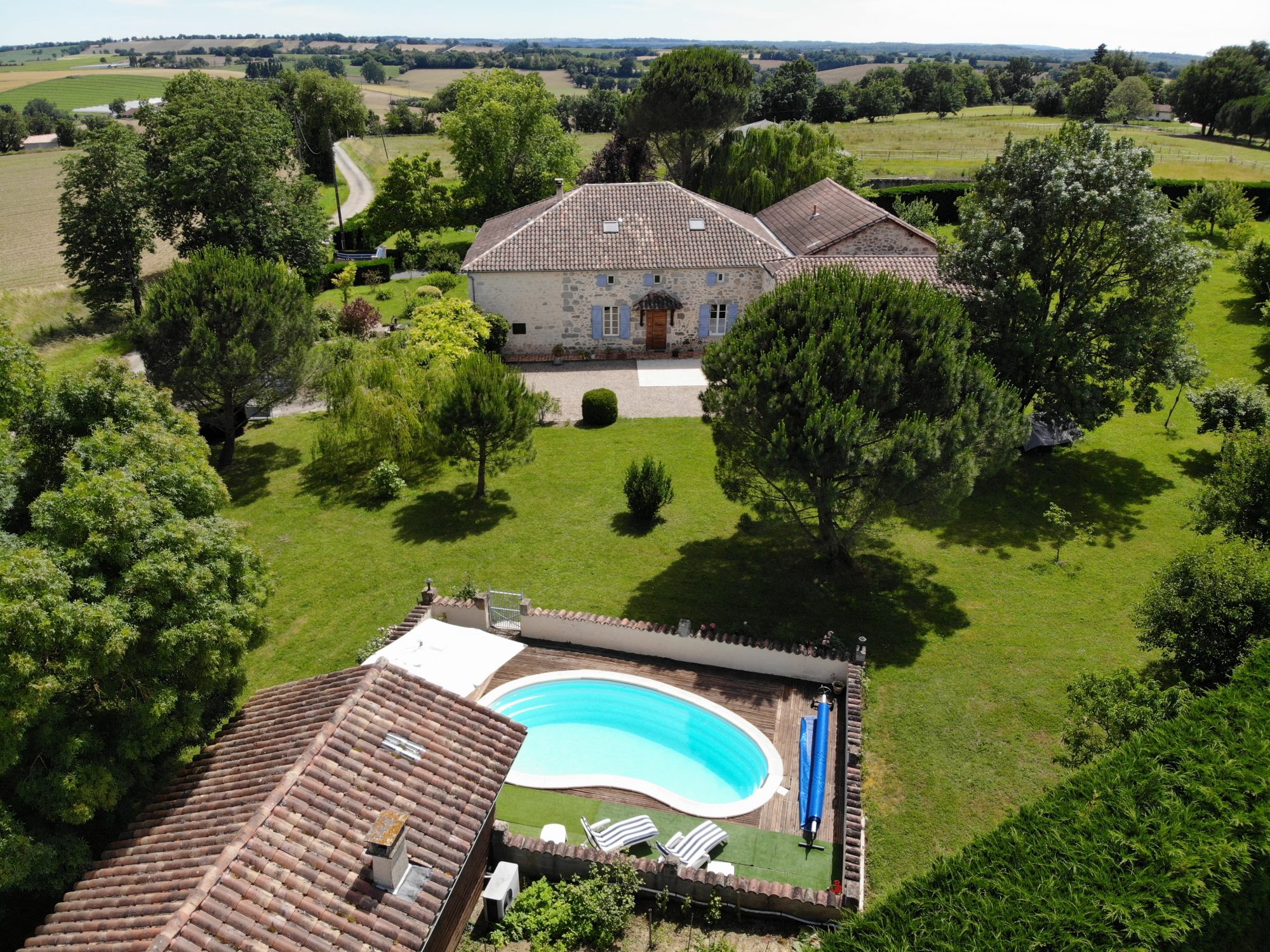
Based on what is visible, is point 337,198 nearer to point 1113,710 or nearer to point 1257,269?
point 1257,269

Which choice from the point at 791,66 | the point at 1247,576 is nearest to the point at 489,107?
the point at 1247,576

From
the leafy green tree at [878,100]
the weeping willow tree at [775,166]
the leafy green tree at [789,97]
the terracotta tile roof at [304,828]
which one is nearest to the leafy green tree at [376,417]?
the terracotta tile roof at [304,828]

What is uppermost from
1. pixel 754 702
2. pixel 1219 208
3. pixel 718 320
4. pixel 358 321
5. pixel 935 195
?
pixel 1219 208

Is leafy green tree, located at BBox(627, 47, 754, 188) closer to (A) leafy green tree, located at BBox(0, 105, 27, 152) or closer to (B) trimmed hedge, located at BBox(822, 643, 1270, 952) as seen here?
(B) trimmed hedge, located at BBox(822, 643, 1270, 952)

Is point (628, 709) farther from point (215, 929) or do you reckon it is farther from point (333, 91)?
point (333, 91)

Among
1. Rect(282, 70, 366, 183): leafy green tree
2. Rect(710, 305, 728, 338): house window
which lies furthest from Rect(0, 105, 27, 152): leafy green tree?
Rect(710, 305, 728, 338): house window

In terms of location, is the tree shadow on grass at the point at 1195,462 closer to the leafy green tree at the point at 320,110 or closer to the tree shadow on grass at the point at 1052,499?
the tree shadow on grass at the point at 1052,499

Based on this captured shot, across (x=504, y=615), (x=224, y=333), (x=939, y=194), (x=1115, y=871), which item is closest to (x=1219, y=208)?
(x=939, y=194)
